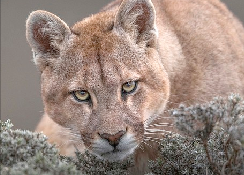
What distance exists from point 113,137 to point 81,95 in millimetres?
695

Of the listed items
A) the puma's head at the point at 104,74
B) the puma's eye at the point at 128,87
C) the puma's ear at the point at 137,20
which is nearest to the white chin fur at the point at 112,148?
the puma's head at the point at 104,74

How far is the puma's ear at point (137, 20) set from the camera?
18.0 feet

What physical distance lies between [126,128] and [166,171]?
0.52 m

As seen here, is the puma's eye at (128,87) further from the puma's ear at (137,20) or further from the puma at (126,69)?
the puma's ear at (137,20)

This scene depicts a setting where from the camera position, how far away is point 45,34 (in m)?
5.64

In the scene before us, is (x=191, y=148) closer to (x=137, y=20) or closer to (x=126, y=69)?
(x=126, y=69)

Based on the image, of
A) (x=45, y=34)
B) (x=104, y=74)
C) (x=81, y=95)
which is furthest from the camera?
(x=45, y=34)

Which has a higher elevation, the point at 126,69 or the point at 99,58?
the point at 99,58

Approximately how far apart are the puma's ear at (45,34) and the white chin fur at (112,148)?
1242 mm

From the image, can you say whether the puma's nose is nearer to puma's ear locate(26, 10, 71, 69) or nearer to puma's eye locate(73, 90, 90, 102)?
puma's eye locate(73, 90, 90, 102)

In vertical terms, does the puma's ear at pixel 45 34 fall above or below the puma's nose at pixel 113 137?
above

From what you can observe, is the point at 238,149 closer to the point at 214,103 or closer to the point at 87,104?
the point at 214,103

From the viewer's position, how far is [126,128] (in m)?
4.82

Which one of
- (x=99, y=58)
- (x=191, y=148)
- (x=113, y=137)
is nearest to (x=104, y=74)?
(x=99, y=58)
